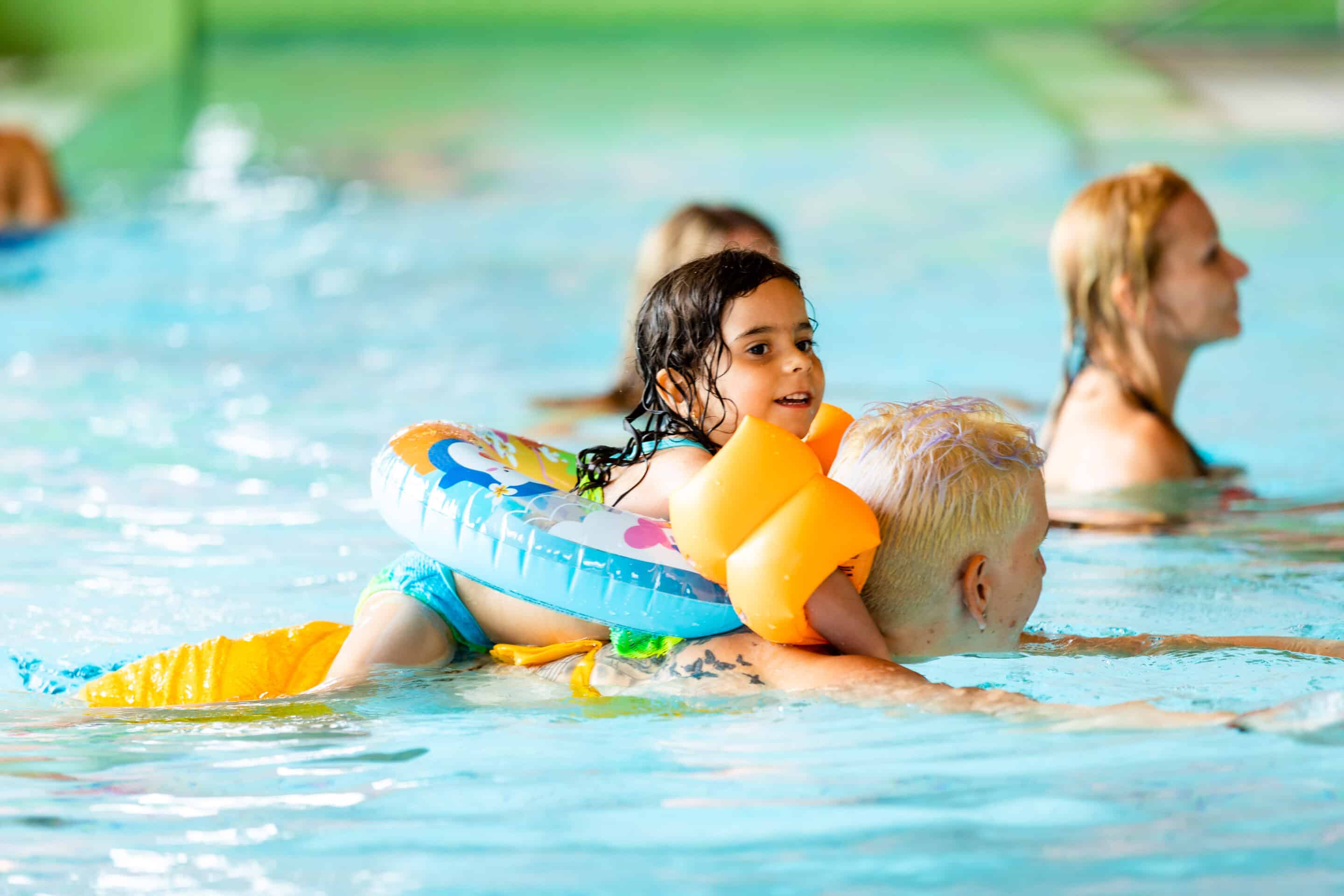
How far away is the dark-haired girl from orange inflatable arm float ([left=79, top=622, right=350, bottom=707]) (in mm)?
89

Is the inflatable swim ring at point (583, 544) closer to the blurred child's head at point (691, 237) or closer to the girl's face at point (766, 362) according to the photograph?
the girl's face at point (766, 362)

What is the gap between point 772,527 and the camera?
7.66ft

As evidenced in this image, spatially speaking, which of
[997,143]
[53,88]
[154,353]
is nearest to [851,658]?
[154,353]

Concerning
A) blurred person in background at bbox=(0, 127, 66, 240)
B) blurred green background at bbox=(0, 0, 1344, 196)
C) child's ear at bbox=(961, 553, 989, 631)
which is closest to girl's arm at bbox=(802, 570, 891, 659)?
child's ear at bbox=(961, 553, 989, 631)

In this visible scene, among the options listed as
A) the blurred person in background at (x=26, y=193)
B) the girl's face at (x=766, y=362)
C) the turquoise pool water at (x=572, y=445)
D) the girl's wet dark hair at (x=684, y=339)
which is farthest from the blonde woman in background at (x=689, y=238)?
the blurred person in background at (x=26, y=193)

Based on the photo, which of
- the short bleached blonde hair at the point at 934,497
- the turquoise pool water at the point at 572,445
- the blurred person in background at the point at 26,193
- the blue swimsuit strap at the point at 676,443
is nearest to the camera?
the turquoise pool water at the point at 572,445

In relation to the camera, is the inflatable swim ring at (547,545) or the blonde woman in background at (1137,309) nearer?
the inflatable swim ring at (547,545)

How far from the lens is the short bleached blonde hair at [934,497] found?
2410 millimetres

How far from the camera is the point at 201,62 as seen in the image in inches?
628

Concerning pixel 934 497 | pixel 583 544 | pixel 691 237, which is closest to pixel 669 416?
pixel 583 544

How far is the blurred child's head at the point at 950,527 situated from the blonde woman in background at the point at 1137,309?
1748mm

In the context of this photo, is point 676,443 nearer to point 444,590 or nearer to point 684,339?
point 684,339

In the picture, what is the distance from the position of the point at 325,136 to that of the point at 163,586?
33.9 feet

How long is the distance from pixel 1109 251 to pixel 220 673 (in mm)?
2563
